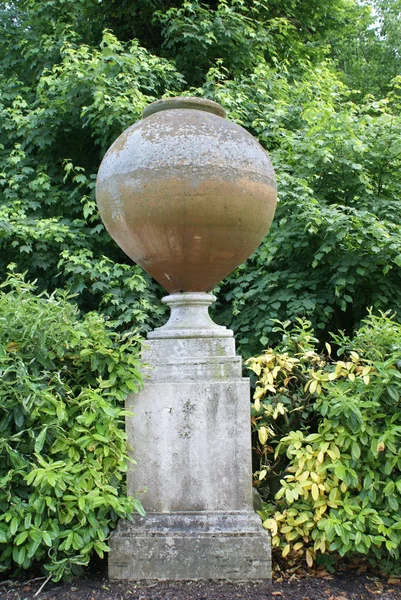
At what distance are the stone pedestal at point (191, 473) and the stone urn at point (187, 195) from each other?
1.62 ft

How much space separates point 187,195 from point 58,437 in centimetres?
145

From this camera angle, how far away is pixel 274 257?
5.23 meters

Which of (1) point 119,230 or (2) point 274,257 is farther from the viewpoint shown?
(2) point 274,257

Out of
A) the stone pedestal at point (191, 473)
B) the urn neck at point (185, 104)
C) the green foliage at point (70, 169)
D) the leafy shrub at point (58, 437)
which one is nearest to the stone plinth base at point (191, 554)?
the stone pedestal at point (191, 473)

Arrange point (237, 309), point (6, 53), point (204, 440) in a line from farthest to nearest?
point (6, 53), point (237, 309), point (204, 440)

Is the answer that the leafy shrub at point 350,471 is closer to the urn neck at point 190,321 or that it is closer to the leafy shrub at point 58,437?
the urn neck at point 190,321

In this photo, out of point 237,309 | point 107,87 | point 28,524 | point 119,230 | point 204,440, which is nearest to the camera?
point 28,524

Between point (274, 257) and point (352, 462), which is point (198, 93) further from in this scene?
point (352, 462)

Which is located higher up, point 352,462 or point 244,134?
point 244,134

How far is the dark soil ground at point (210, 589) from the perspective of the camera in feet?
7.66

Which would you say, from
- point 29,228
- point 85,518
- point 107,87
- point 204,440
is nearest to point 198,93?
point 107,87

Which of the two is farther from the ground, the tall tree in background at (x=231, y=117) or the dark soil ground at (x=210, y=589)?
the tall tree in background at (x=231, y=117)

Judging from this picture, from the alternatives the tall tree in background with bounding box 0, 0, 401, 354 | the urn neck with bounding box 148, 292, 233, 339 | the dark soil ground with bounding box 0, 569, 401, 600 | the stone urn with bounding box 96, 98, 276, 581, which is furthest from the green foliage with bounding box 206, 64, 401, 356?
the dark soil ground with bounding box 0, 569, 401, 600

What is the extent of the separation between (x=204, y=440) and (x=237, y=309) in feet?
8.41
